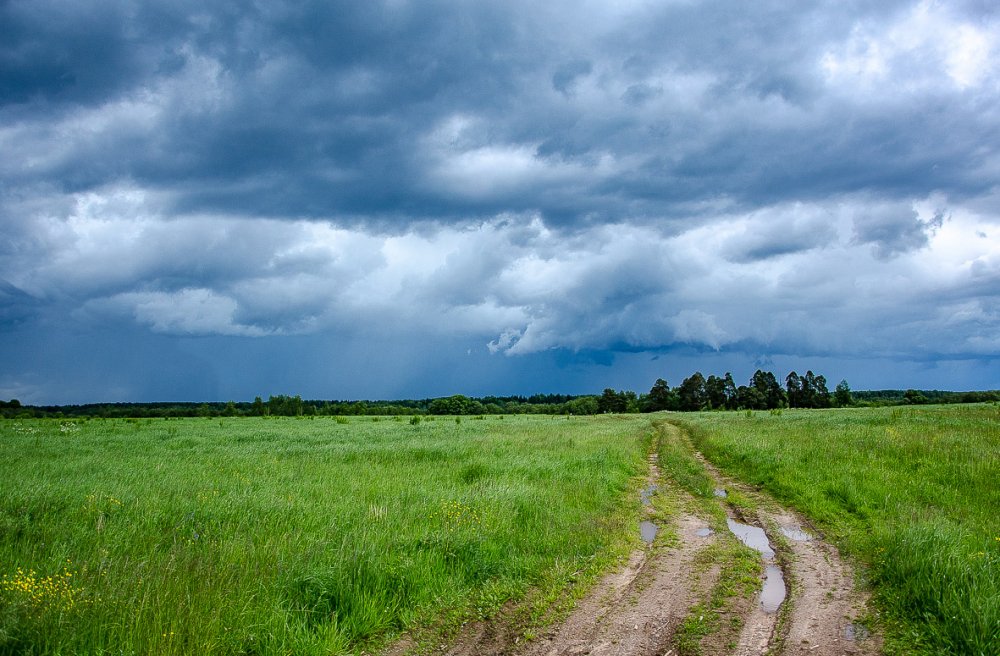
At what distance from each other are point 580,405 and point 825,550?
13651 cm

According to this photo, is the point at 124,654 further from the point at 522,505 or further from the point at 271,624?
the point at 522,505

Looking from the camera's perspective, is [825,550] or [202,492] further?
[202,492]

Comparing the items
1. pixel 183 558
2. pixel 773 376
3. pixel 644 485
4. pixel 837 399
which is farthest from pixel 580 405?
pixel 183 558

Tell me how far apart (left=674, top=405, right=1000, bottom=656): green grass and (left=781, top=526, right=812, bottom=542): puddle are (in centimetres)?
49

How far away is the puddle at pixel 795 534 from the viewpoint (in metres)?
9.40

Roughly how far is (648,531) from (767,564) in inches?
102

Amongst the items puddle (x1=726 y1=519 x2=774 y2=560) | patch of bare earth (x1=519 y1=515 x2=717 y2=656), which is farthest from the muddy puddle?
patch of bare earth (x1=519 y1=515 x2=717 y2=656)

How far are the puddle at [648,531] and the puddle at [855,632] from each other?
12.4ft

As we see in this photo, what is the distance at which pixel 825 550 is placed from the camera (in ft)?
28.0

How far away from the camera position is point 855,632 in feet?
18.5

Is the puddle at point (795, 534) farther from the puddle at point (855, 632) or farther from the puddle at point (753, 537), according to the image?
the puddle at point (855, 632)

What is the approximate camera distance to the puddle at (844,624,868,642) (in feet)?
18.1

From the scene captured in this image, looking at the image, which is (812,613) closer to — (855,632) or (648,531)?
(855,632)

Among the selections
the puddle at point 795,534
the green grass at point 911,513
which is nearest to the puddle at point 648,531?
the puddle at point 795,534
